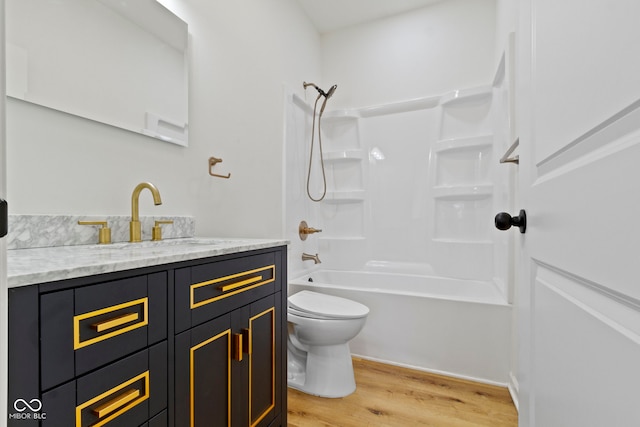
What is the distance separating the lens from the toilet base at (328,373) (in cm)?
176

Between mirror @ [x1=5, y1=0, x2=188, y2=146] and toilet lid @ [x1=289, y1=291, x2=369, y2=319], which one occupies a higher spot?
mirror @ [x1=5, y1=0, x2=188, y2=146]

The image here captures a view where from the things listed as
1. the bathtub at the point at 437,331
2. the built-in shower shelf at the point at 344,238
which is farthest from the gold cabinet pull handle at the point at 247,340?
the built-in shower shelf at the point at 344,238

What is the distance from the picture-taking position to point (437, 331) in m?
1.99

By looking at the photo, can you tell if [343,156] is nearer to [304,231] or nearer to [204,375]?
[304,231]

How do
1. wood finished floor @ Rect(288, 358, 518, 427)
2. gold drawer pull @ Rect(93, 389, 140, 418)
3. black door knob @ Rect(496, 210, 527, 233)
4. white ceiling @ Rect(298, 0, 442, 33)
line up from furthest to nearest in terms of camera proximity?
white ceiling @ Rect(298, 0, 442, 33), wood finished floor @ Rect(288, 358, 518, 427), black door knob @ Rect(496, 210, 527, 233), gold drawer pull @ Rect(93, 389, 140, 418)

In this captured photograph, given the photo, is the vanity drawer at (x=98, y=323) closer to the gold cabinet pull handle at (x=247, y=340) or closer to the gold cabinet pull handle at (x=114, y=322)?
the gold cabinet pull handle at (x=114, y=322)

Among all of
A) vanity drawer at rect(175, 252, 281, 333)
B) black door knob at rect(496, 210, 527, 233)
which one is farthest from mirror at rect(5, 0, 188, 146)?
black door knob at rect(496, 210, 527, 233)

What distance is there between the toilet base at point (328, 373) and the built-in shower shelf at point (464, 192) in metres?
1.55

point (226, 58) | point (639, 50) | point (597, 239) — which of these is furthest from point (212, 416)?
point (226, 58)

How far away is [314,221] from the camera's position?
3018 millimetres

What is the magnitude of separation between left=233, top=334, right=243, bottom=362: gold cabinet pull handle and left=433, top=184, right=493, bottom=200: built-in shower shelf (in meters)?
2.16

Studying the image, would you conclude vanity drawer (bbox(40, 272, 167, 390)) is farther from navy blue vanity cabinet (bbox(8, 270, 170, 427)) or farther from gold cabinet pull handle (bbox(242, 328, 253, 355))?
gold cabinet pull handle (bbox(242, 328, 253, 355))

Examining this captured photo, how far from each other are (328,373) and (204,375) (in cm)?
102

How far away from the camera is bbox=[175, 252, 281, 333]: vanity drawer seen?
87 cm
